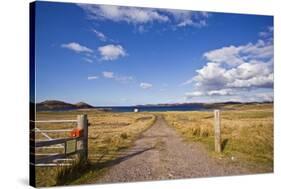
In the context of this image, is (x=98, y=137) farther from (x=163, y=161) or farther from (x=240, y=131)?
(x=240, y=131)

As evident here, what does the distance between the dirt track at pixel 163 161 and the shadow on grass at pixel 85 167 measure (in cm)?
2

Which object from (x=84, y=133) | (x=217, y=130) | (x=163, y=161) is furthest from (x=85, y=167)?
(x=217, y=130)

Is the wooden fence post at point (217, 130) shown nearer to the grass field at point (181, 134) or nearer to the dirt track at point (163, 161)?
the grass field at point (181, 134)

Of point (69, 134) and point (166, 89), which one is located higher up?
point (166, 89)

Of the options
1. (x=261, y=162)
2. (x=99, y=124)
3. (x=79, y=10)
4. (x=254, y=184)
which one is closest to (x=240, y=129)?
(x=261, y=162)

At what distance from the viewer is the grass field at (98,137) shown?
7652 mm

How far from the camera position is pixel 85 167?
798 cm

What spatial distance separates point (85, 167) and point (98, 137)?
48 cm

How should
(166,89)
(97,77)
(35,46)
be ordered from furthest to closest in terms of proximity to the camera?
(166,89), (97,77), (35,46)

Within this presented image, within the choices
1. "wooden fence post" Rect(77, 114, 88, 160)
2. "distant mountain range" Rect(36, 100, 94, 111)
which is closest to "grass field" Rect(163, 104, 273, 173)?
"wooden fence post" Rect(77, 114, 88, 160)

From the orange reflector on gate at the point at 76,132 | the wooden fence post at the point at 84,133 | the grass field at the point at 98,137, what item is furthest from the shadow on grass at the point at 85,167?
the orange reflector on gate at the point at 76,132

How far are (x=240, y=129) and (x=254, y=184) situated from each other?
1196 millimetres

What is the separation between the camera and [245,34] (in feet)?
29.9

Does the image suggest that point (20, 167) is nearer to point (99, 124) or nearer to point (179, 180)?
point (99, 124)
